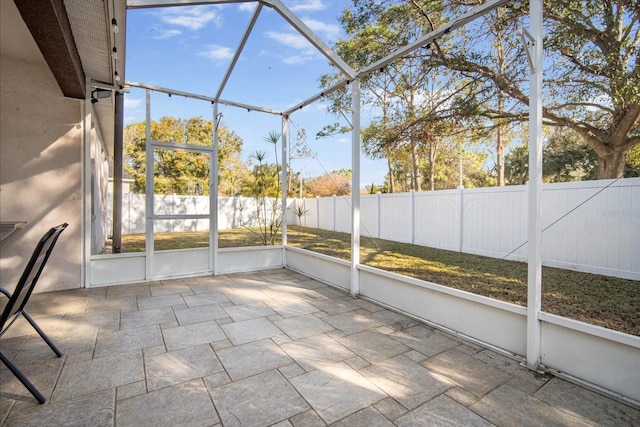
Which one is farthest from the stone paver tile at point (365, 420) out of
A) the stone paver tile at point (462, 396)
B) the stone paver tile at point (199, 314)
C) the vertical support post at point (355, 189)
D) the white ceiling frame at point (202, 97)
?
the white ceiling frame at point (202, 97)

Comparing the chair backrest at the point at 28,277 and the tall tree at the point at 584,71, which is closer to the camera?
the chair backrest at the point at 28,277

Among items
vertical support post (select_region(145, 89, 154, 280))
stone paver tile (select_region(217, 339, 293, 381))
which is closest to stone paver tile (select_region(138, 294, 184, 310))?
vertical support post (select_region(145, 89, 154, 280))

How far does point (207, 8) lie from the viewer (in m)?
3.30

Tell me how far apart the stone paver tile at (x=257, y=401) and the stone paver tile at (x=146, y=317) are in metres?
1.45

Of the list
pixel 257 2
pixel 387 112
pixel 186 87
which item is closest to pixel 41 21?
pixel 257 2

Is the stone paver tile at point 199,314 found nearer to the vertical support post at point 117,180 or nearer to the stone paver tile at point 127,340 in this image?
the stone paver tile at point 127,340

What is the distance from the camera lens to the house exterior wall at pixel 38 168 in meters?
3.59

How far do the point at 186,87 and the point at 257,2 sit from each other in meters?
1.98

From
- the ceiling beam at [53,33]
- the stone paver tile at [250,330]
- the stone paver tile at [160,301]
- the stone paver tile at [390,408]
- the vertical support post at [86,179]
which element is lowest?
the stone paver tile at [250,330]

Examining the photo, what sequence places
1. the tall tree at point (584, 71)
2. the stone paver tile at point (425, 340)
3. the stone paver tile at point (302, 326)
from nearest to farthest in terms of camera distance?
the stone paver tile at point (425, 340) → the stone paver tile at point (302, 326) → the tall tree at point (584, 71)

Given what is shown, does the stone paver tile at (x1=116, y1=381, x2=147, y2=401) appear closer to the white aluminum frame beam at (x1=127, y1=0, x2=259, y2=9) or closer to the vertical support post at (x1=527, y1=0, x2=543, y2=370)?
the vertical support post at (x1=527, y1=0, x2=543, y2=370)

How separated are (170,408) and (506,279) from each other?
419 centimetres

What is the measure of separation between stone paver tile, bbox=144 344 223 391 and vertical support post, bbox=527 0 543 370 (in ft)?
7.20

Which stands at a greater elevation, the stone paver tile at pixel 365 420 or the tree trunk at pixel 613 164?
the tree trunk at pixel 613 164
